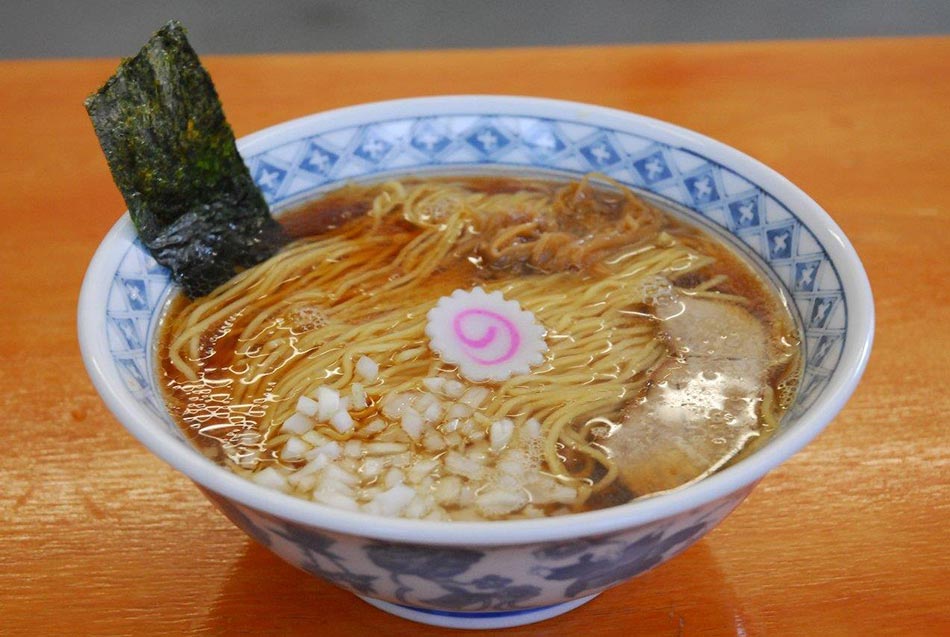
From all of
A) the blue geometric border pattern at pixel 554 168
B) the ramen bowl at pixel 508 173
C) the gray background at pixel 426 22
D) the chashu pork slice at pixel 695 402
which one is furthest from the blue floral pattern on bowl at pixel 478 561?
the gray background at pixel 426 22

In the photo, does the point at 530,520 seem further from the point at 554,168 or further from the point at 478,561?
the point at 554,168

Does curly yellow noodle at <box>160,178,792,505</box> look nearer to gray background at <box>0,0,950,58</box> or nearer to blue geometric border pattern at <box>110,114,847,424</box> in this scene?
blue geometric border pattern at <box>110,114,847,424</box>

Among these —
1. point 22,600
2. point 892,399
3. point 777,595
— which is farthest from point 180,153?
point 892,399

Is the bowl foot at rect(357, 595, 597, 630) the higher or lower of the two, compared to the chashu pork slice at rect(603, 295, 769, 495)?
lower

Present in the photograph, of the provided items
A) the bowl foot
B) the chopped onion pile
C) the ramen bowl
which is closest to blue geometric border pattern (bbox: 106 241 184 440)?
the ramen bowl

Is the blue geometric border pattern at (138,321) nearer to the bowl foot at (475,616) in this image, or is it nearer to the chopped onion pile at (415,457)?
the chopped onion pile at (415,457)

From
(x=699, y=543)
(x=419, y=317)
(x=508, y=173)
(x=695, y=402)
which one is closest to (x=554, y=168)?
(x=508, y=173)

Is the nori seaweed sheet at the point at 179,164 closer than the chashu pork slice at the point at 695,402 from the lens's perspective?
No
